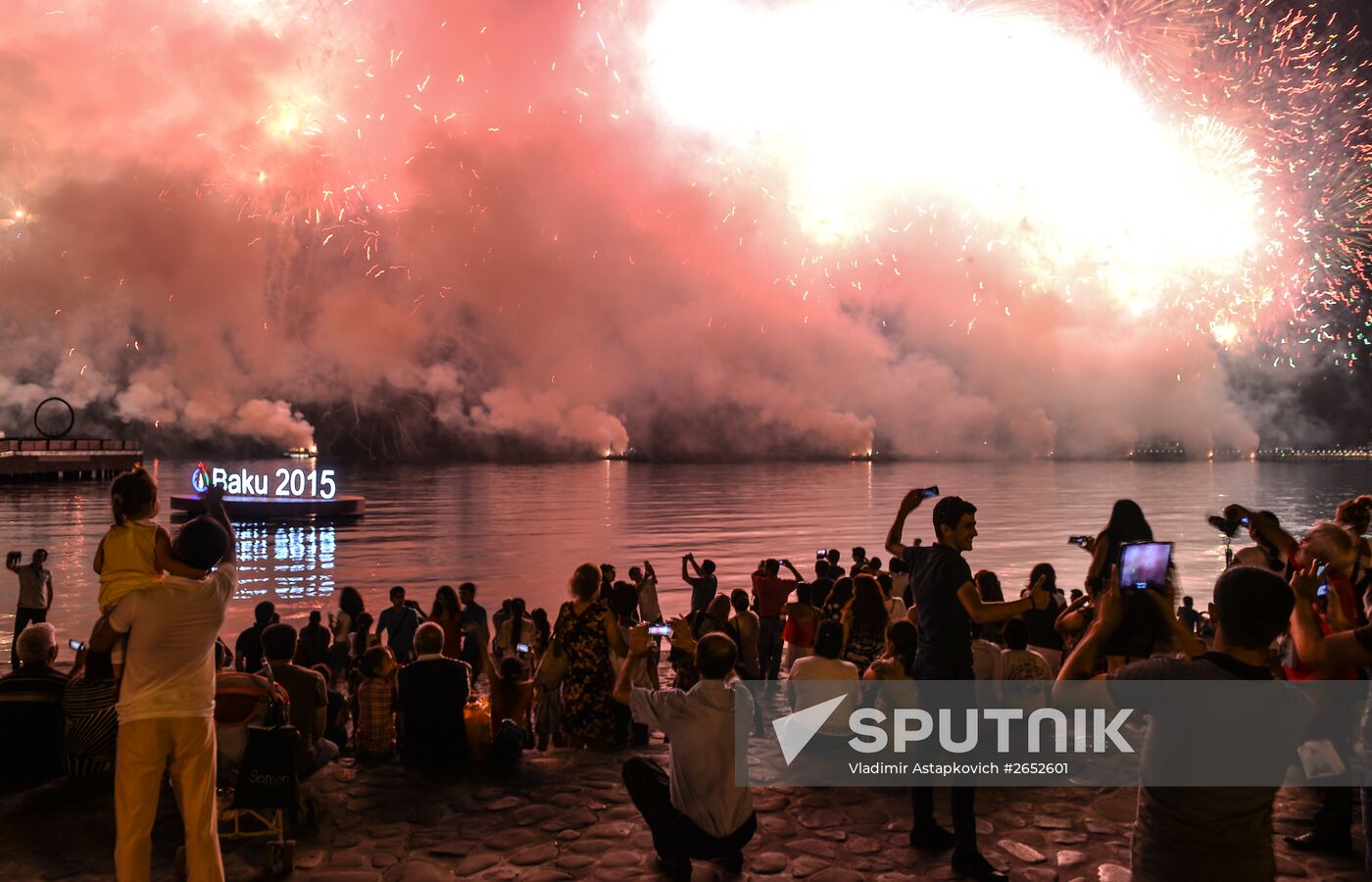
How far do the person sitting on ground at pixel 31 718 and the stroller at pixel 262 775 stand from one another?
2.01 m

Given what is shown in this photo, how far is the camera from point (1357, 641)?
3803mm

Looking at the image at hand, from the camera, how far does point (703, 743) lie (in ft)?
19.0

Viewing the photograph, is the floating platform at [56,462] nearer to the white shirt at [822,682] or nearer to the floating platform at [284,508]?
the floating platform at [284,508]

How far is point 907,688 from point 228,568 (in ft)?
17.6

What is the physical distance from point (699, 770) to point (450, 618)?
6.92 metres

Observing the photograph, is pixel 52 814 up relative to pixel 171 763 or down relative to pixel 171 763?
down

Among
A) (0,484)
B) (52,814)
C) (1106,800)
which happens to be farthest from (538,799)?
(0,484)

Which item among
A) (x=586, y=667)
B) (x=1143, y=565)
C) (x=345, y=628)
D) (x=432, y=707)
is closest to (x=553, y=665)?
(x=586, y=667)

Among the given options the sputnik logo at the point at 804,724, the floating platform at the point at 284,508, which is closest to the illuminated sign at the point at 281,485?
the floating platform at the point at 284,508

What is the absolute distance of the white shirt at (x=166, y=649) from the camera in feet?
16.2

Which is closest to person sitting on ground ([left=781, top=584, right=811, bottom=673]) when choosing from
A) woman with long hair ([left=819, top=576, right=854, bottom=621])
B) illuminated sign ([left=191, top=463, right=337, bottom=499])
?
woman with long hair ([left=819, top=576, right=854, bottom=621])

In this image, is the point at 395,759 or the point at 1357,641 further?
the point at 395,759

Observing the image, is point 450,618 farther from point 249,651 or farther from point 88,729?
point 88,729

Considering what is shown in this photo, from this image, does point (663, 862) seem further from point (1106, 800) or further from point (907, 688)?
point (1106, 800)
